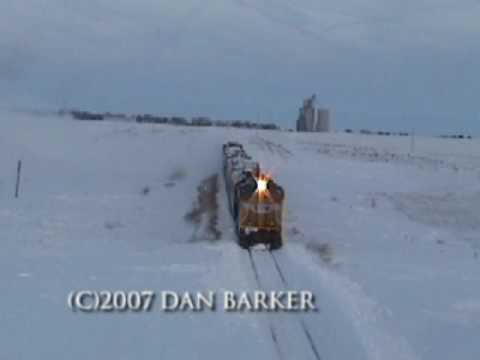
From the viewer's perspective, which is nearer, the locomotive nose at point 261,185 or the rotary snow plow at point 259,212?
the rotary snow plow at point 259,212

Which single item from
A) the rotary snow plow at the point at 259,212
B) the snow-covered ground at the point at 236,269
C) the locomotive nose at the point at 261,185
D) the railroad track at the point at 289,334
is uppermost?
the locomotive nose at the point at 261,185

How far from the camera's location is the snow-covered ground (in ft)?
39.8

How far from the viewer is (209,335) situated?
1234cm

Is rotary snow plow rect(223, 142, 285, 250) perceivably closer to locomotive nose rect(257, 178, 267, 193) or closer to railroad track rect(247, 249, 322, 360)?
locomotive nose rect(257, 178, 267, 193)

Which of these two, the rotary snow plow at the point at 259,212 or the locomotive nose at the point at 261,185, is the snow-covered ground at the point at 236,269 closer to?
the rotary snow plow at the point at 259,212

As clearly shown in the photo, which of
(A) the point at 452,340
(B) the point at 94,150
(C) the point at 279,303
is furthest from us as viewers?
(B) the point at 94,150

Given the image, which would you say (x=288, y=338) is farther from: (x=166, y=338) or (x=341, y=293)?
(x=341, y=293)

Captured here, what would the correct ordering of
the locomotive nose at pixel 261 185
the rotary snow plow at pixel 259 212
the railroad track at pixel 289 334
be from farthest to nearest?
the locomotive nose at pixel 261 185 → the rotary snow plow at pixel 259 212 → the railroad track at pixel 289 334

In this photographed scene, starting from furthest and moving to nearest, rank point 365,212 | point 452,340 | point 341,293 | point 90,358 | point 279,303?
1. point 365,212
2. point 341,293
3. point 279,303
4. point 452,340
5. point 90,358

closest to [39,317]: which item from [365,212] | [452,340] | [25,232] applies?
[452,340]

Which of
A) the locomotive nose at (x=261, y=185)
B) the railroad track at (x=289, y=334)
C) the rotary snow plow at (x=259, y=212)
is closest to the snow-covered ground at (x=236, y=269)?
the railroad track at (x=289, y=334)

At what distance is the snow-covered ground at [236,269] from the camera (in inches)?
477

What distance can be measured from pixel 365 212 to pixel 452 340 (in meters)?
22.8

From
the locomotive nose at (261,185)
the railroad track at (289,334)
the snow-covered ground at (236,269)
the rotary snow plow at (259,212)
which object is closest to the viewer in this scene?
the railroad track at (289,334)
